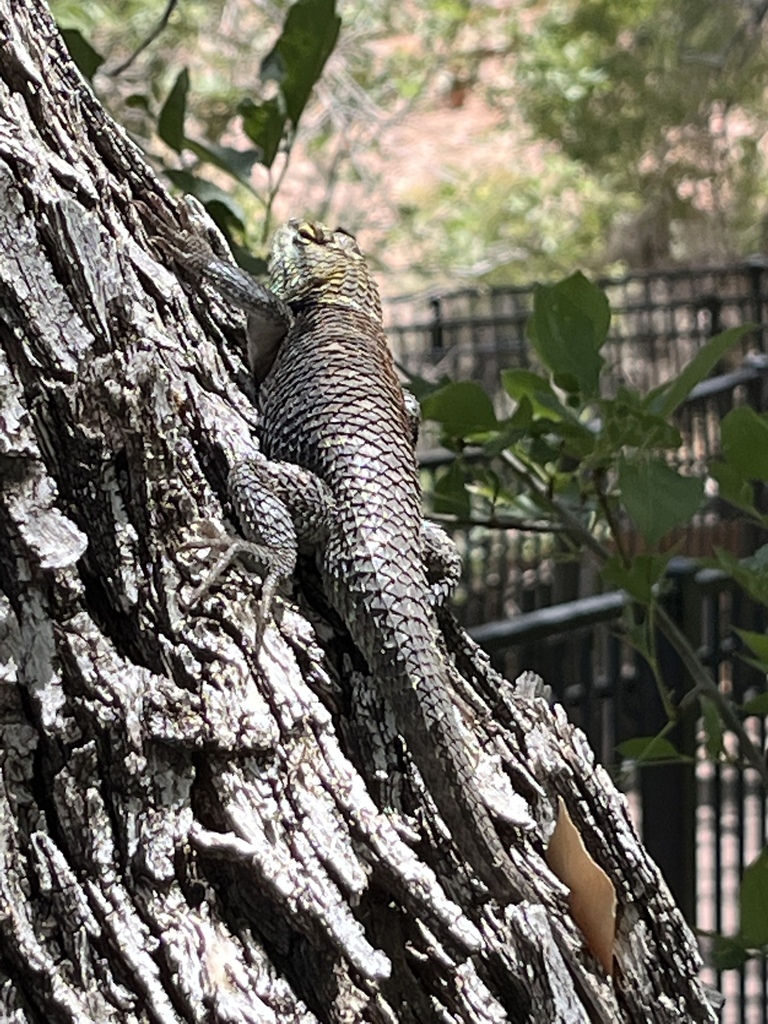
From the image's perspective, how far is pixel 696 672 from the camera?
1.85 m

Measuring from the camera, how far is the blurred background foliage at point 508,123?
9125 mm

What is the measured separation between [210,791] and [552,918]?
369 millimetres

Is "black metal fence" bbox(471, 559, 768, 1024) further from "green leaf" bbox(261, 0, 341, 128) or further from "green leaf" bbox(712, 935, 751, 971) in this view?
"green leaf" bbox(261, 0, 341, 128)

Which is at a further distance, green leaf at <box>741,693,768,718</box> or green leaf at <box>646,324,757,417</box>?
green leaf at <box>741,693,768,718</box>

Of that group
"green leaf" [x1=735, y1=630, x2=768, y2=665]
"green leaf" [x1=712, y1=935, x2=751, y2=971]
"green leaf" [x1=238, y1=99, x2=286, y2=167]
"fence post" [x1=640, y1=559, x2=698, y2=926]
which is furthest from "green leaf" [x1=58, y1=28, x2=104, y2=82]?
"fence post" [x1=640, y1=559, x2=698, y2=926]

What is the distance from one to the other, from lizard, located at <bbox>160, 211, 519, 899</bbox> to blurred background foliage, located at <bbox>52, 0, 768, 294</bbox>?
185 inches

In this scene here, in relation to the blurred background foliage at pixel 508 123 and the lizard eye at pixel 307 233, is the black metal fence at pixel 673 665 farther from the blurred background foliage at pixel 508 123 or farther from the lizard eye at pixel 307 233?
the blurred background foliage at pixel 508 123

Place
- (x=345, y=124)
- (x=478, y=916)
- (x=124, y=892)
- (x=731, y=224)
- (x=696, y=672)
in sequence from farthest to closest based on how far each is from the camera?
(x=731, y=224) → (x=345, y=124) → (x=696, y=672) → (x=478, y=916) → (x=124, y=892)

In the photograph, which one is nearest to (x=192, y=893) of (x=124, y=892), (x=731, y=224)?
(x=124, y=892)

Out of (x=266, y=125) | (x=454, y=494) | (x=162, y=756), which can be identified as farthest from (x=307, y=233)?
(x=162, y=756)

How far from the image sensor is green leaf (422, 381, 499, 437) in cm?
A: 164

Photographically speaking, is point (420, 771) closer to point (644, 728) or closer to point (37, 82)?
point (37, 82)

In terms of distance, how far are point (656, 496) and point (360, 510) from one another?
1.38 feet

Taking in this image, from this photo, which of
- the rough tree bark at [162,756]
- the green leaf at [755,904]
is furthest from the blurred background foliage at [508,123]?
the green leaf at [755,904]
